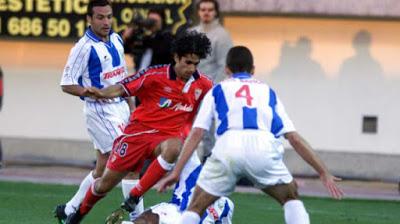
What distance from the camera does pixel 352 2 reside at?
17406 millimetres

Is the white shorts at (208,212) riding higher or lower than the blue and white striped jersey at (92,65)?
lower

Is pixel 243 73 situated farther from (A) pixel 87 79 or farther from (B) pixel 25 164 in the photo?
(B) pixel 25 164

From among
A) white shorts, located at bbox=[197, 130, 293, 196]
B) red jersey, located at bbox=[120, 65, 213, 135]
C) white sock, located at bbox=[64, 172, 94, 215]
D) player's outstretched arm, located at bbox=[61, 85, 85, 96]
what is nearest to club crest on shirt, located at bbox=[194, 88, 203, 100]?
red jersey, located at bbox=[120, 65, 213, 135]

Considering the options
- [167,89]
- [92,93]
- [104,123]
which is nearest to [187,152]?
[167,89]

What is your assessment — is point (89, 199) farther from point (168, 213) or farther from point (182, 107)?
point (182, 107)

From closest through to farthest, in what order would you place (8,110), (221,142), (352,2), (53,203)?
(221,142) < (53,203) < (352,2) < (8,110)

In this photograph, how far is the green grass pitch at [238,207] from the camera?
12980 millimetres

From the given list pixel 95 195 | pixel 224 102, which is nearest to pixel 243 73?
pixel 224 102

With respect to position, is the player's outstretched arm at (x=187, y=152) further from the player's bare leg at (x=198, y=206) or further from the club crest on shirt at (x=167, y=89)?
the club crest on shirt at (x=167, y=89)

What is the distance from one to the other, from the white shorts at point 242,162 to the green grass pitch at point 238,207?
10.2 ft

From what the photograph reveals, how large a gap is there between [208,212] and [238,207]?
3.10 m

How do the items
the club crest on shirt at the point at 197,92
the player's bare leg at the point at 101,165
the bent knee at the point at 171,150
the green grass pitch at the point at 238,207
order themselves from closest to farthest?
the bent knee at the point at 171,150
the club crest on shirt at the point at 197,92
the player's bare leg at the point at 101,165
the green grass pitch at the point at 238,207

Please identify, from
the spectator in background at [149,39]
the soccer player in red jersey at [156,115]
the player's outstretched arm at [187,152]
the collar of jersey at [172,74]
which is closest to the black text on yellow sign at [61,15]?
the spectator in background at [149,39]

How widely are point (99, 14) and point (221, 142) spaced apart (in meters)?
2.90
